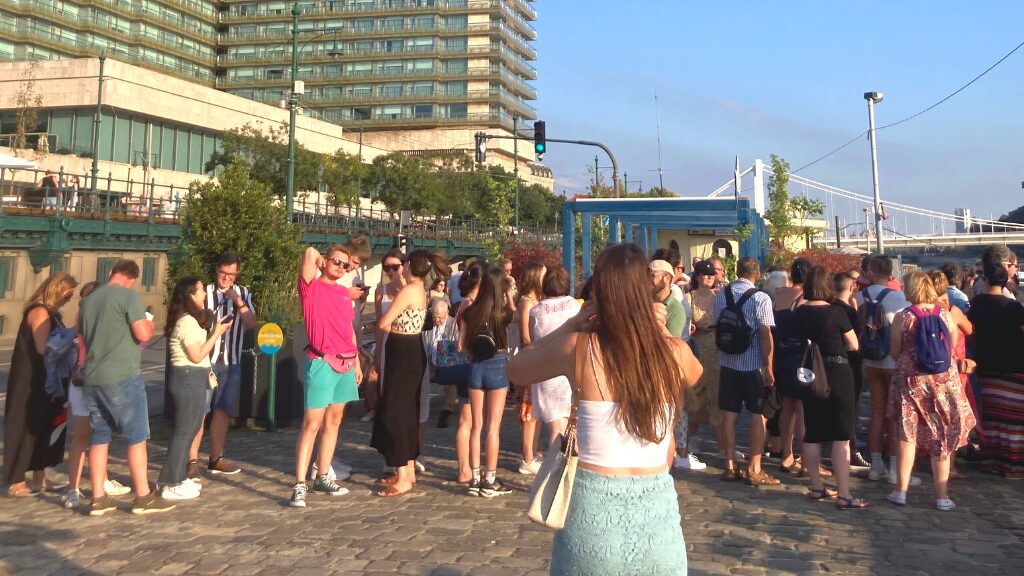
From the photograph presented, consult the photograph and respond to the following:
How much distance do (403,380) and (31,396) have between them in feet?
9.35

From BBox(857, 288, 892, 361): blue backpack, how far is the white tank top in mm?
4842

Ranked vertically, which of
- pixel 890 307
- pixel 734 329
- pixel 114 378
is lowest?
pixel 114 378

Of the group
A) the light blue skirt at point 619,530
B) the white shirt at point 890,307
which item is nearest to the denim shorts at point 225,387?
the light blue skirt at point 619,530

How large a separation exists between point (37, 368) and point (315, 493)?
2.32 meters

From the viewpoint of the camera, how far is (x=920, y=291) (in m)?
6.41

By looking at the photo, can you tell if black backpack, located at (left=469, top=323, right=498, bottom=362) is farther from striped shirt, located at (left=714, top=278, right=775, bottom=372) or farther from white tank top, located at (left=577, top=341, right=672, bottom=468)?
white tank top, located at (left=577, top=341, right=672, bottom=468)

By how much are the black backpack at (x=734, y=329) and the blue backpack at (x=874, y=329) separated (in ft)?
3.83

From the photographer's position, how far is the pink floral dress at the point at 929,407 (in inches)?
243

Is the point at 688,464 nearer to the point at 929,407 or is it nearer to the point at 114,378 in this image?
the point at 929,407

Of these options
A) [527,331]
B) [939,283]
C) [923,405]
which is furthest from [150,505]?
[939,283]

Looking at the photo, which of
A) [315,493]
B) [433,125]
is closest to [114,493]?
[315,493]

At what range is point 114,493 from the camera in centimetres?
650

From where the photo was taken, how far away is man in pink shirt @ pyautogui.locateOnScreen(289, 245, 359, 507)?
6.12 meters

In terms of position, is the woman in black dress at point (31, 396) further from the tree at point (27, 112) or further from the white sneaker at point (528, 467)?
the tree at point (27, 112)
